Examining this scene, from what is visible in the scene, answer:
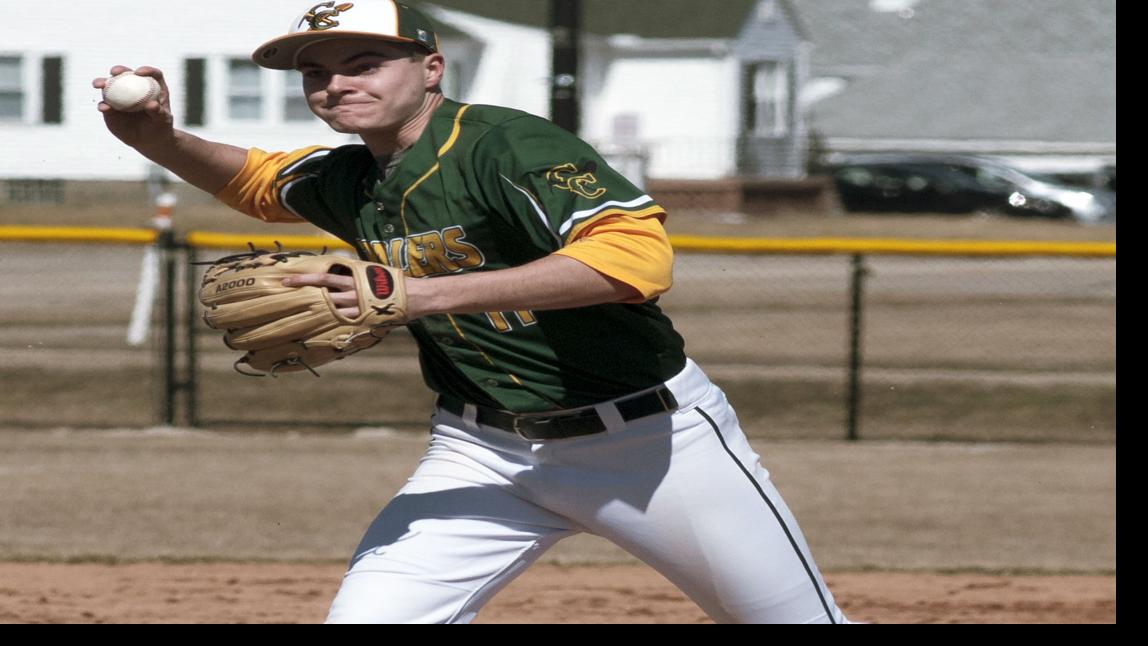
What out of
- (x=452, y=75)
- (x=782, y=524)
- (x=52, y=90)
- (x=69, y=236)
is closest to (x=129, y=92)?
(x=782, y=524)

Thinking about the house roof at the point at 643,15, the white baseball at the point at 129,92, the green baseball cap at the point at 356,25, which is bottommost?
the white baseball at the point at 129,92

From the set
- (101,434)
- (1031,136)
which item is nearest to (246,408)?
(101,434)

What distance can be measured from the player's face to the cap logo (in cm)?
4

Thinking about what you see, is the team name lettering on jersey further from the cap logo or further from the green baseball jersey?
the cap logo

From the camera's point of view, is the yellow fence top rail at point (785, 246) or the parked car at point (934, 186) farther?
the parked car at point (934, 186)

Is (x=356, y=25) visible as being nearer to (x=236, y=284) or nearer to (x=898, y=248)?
(x=236, y=284)

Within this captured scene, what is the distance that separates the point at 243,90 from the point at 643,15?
8.15m

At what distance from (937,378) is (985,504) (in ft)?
A: 10.7

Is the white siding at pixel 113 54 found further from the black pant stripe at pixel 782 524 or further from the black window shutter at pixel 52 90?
the black pant stripe at pixel 782 524

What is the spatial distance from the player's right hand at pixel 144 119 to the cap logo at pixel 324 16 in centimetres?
49

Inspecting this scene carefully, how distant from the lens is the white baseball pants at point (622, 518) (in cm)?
325

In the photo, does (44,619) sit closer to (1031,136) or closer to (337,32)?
(337,32)

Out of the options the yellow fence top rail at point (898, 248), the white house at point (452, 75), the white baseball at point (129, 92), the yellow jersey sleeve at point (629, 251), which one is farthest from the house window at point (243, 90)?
the yellow jersey sleeve at point (629, 251)

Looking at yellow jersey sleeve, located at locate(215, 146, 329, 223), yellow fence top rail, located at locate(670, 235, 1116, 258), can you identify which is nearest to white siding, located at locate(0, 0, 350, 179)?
yellow fence top rail, located at locate(670, 235, 1116, 258)
